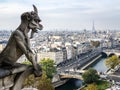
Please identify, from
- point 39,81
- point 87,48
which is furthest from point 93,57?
point 39,81

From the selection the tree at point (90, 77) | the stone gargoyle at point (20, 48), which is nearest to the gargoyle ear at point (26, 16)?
the stone gargoyle at point (20, 48)

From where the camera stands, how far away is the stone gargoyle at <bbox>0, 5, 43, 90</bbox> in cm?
348

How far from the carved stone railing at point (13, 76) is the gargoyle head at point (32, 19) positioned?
446mm

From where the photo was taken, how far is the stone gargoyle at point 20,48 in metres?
3.48

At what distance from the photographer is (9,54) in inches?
139

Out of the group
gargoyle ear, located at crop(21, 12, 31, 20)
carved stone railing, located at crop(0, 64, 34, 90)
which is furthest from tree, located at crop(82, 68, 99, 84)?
gargoyle ear, located at crop(21, 12, 31, 20)

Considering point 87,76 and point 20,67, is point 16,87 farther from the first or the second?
point 87,76

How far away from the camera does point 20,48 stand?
11.5 feet

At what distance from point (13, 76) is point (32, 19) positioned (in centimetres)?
66

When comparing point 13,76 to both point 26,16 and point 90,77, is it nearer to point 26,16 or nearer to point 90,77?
point 26,16

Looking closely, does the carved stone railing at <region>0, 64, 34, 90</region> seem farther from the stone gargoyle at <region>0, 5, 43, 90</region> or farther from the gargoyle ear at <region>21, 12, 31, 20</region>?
the gargoyle ear at <region>21, 12, 31, 20</region>

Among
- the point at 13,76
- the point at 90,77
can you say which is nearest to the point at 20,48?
the point at 13,76

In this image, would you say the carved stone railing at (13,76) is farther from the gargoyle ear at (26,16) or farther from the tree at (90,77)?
the tree at (90,77)

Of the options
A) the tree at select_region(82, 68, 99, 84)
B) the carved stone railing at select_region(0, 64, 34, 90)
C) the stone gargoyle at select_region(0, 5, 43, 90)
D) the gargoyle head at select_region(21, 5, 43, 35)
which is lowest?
the tree at select_region(82, 68, 99, 84)
